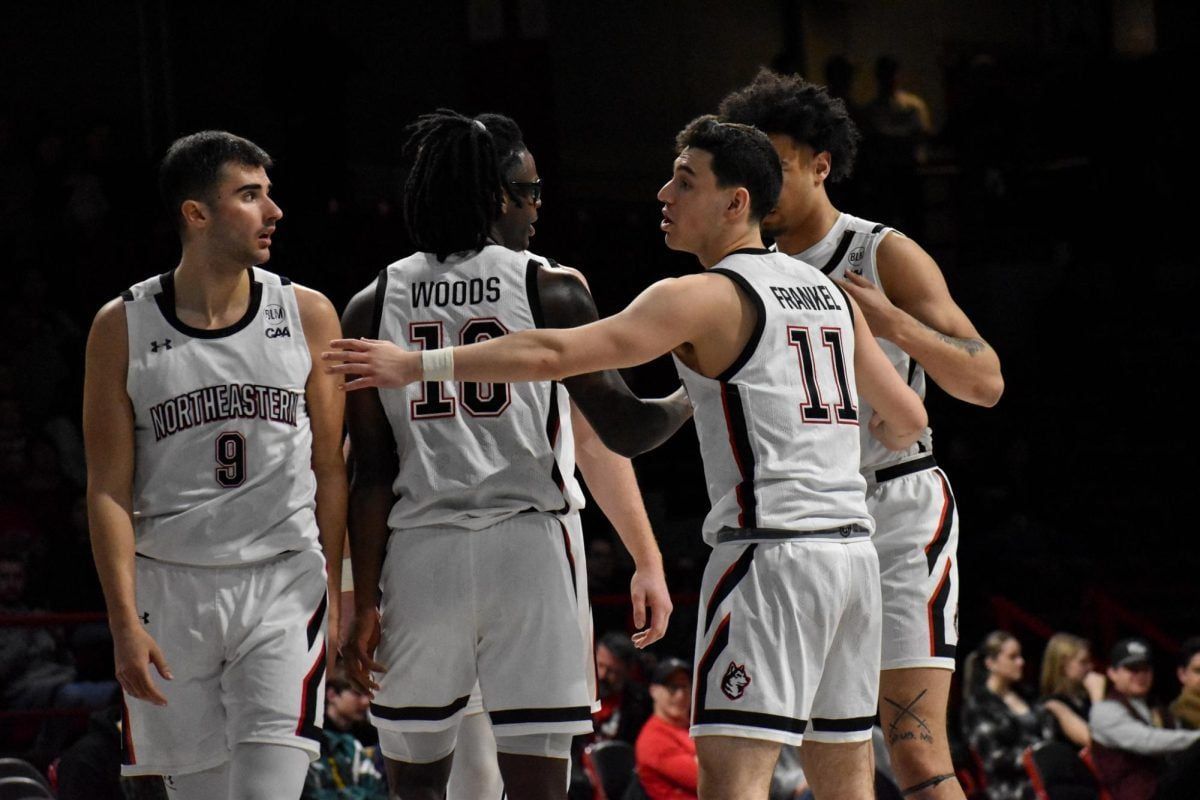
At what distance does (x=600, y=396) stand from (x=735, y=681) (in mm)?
795

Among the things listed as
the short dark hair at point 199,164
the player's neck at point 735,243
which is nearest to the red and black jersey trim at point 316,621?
the short dark hair at point 199,164

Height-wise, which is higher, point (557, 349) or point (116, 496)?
point (557, 349)

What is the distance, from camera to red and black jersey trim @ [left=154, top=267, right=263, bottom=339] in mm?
4352

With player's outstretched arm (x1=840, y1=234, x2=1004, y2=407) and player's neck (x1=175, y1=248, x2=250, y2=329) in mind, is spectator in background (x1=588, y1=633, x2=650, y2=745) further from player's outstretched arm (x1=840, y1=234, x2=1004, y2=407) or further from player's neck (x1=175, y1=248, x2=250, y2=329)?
player's neck (x1=175, y1=248, x2=250, y2=329)

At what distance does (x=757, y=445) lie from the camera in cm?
400

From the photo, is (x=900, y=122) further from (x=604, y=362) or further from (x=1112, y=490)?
(x=604, y=362)

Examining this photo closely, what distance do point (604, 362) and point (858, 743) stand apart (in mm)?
1159

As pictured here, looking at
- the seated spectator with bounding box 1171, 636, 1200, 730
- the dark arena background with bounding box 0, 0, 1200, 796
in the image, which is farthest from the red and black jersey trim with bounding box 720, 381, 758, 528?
the seated spectator with bounding box 1171, 636, 1200, 730

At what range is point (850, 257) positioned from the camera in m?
4.85

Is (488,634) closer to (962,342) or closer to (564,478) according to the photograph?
(564,478)

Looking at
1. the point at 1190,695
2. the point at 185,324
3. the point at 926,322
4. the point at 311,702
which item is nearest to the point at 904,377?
the point at 926,322

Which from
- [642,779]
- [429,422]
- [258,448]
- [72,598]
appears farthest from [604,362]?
[72,598]

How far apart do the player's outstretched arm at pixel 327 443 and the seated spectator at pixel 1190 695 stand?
23.9 ft

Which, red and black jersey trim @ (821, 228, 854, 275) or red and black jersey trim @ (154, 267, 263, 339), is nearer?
red and black jersey trim @ (154, 267, 263, 339)
